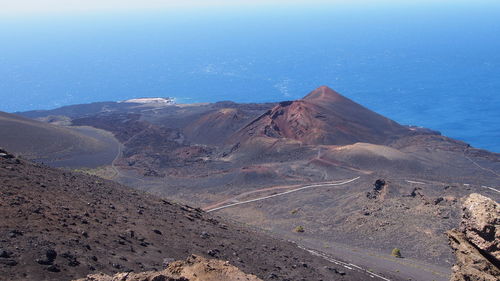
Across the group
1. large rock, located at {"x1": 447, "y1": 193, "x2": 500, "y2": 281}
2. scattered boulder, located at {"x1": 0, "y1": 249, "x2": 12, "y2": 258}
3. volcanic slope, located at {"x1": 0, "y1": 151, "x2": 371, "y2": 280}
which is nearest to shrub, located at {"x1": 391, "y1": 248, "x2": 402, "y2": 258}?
volcanic slope, located at {"x1": 0, "y1": 151, "x2": 371, "y2": 280}

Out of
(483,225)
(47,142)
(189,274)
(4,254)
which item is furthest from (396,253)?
(47,142)

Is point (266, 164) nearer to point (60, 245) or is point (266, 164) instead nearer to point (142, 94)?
point (60, 245)

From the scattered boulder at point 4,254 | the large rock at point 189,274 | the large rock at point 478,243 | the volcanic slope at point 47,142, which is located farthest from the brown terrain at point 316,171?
the scattered boulder at point 4,254

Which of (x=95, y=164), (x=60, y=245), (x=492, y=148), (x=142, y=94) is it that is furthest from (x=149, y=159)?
(x=142, y=94)

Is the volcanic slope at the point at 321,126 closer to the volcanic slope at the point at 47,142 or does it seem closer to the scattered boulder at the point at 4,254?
the volcanic slope at the point at 47,142

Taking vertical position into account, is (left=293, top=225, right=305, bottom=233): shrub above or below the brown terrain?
below

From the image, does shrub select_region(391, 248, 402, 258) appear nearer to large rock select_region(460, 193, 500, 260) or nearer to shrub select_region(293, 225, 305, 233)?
shrub select_region(293, 225, 305, 233)
